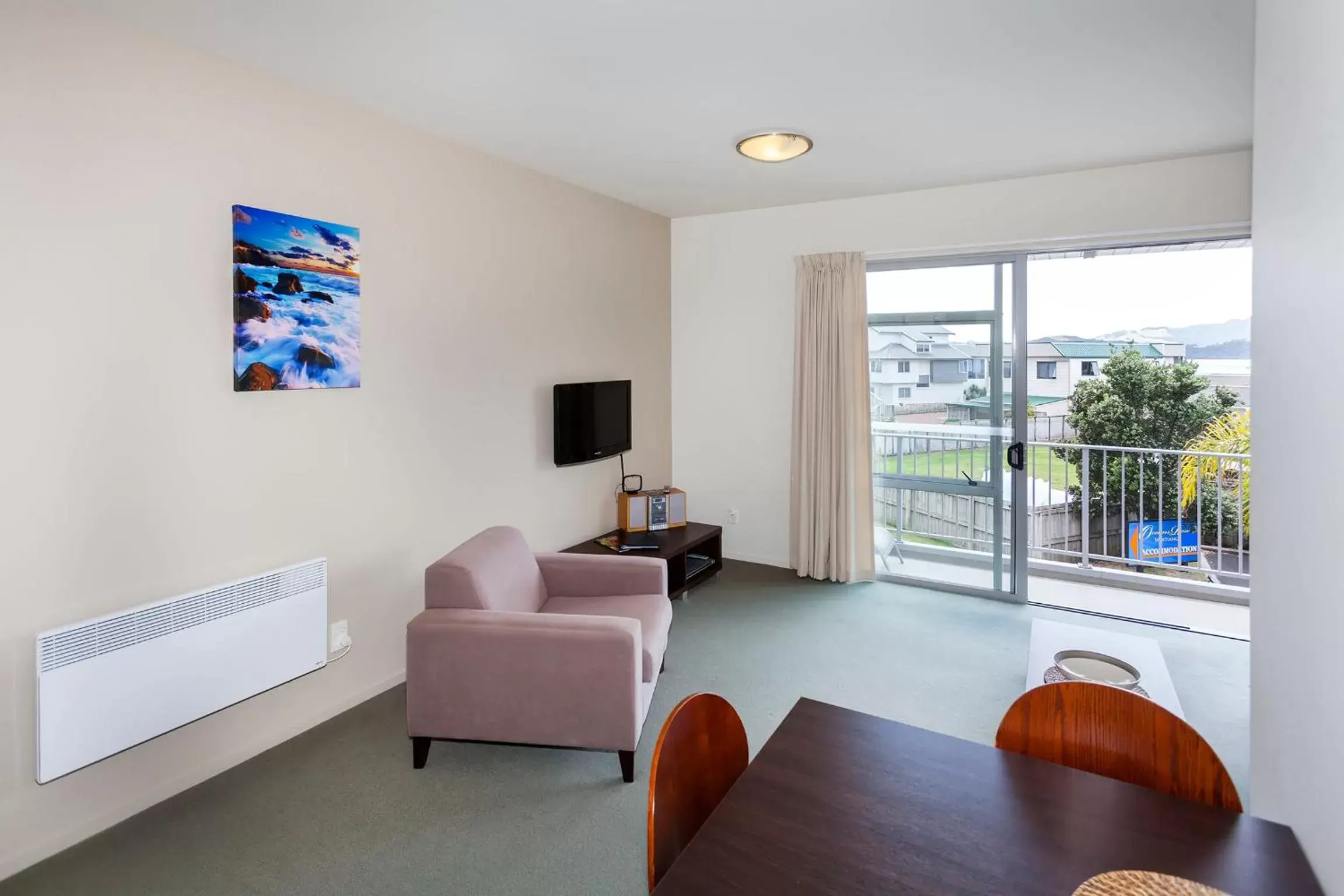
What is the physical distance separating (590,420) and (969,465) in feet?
8.22

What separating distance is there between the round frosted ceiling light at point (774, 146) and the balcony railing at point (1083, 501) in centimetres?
210

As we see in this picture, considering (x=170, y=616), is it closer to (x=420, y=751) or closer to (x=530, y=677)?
(x=420, y=751)

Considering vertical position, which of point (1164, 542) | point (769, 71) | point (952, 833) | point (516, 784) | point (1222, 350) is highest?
point (769, 71)

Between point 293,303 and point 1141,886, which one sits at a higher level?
point 293,303

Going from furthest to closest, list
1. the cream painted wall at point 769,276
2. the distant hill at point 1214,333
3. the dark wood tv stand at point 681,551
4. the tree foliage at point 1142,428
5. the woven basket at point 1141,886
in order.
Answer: the tree foliage at point 1142,428 < the distant hill at point 1214,333 < the dark wood tv stand at point 681,551 < the cream painted wall at point 769,276 < the woven basket at point 1141,886

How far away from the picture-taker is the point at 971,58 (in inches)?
101

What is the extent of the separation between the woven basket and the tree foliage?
4.72m

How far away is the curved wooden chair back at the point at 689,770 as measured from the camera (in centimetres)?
111

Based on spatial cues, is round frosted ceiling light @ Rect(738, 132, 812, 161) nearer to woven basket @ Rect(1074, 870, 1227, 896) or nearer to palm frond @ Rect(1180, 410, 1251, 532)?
woven basket @ Rect(1074, 870, 1227, 896)

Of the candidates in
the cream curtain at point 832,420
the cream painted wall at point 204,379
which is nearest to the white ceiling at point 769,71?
the cream painted wall at point 204,379

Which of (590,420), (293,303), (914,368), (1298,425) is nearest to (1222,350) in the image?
(914,368)

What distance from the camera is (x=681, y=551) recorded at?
14.0 ft

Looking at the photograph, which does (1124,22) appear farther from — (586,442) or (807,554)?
(807,554)

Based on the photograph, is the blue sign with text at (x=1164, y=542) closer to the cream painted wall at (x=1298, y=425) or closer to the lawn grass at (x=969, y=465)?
the lawn grass at (x=969, y=465)
